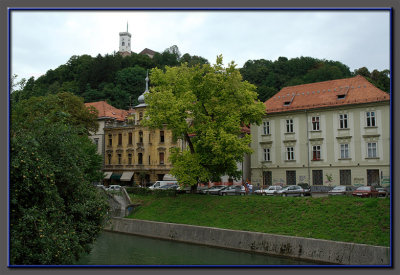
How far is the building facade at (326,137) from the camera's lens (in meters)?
35.7

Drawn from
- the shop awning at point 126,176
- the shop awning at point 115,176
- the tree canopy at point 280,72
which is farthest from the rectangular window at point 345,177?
the shop awning at point 115,176

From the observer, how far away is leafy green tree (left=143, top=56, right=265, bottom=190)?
3017 centimetres

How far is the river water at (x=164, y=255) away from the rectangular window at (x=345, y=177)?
60.7 feet

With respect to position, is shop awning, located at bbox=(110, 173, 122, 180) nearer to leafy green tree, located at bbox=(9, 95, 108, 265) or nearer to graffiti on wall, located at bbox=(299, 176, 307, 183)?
graffiti on wall, located at bbox=(299, 176, 307, 183)

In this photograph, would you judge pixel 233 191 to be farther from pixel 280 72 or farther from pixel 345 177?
pixel 280 72

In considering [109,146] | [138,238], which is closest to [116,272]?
[138,238]

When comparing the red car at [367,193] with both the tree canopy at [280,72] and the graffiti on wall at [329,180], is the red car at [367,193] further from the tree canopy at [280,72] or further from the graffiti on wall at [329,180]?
A: the tree canopy at [280,72]

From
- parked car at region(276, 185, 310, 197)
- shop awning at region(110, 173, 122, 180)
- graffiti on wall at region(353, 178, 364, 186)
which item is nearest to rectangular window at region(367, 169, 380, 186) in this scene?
graffiti on wall at region(353, 178, 364, 186)

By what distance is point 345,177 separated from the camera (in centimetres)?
3712

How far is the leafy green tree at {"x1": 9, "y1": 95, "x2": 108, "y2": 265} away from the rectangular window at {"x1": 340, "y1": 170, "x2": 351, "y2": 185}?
89.7 feet

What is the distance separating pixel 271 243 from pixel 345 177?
18.5 metres

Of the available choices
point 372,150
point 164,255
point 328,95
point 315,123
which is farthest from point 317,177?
point 164,255

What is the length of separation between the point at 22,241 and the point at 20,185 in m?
1.69

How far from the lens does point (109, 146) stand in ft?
186
